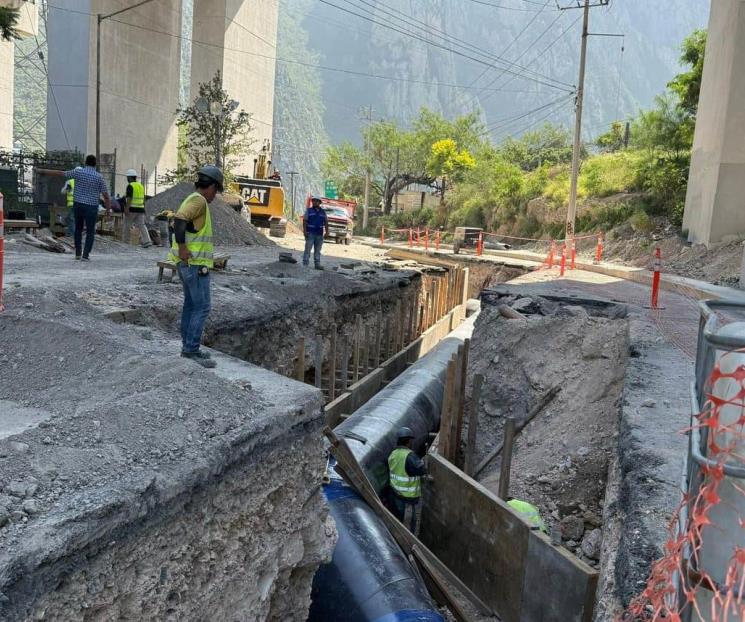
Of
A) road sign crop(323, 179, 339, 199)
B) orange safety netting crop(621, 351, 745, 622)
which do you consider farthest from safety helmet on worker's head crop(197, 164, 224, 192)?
road sign crop(323, 179, 339, 199)

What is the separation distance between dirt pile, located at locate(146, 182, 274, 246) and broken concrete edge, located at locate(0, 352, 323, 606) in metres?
15.9

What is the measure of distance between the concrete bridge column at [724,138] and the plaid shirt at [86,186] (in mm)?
15737

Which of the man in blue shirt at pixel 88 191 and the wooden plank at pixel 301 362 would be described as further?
the man in blue shirt at pixel 88 191

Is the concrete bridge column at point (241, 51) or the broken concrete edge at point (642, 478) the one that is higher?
the concrete bridge column at point (241, 51)

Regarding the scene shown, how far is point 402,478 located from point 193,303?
355cm

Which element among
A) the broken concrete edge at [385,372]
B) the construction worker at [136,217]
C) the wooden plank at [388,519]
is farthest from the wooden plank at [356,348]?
the construction worker at [136,217]

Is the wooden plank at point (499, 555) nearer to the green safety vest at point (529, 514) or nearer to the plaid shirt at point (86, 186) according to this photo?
the green safety vest at point (529, 514)

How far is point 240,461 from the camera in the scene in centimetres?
Result: 430

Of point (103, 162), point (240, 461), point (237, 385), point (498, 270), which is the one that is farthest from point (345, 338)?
point (103, 162)

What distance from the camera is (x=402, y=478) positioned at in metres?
7.84

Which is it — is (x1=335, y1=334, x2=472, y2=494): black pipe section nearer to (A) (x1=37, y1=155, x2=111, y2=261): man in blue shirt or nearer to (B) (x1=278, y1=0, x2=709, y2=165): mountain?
(A) (x1=37, y1=155, x2=111, y2=261): man in blue shirt

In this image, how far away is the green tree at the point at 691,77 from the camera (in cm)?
2678

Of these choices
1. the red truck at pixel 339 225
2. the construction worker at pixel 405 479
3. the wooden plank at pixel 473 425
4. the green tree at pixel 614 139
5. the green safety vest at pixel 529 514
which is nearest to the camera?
the green safety vest at pixel 529 514

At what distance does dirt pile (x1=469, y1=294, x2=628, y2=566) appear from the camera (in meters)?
7.55
